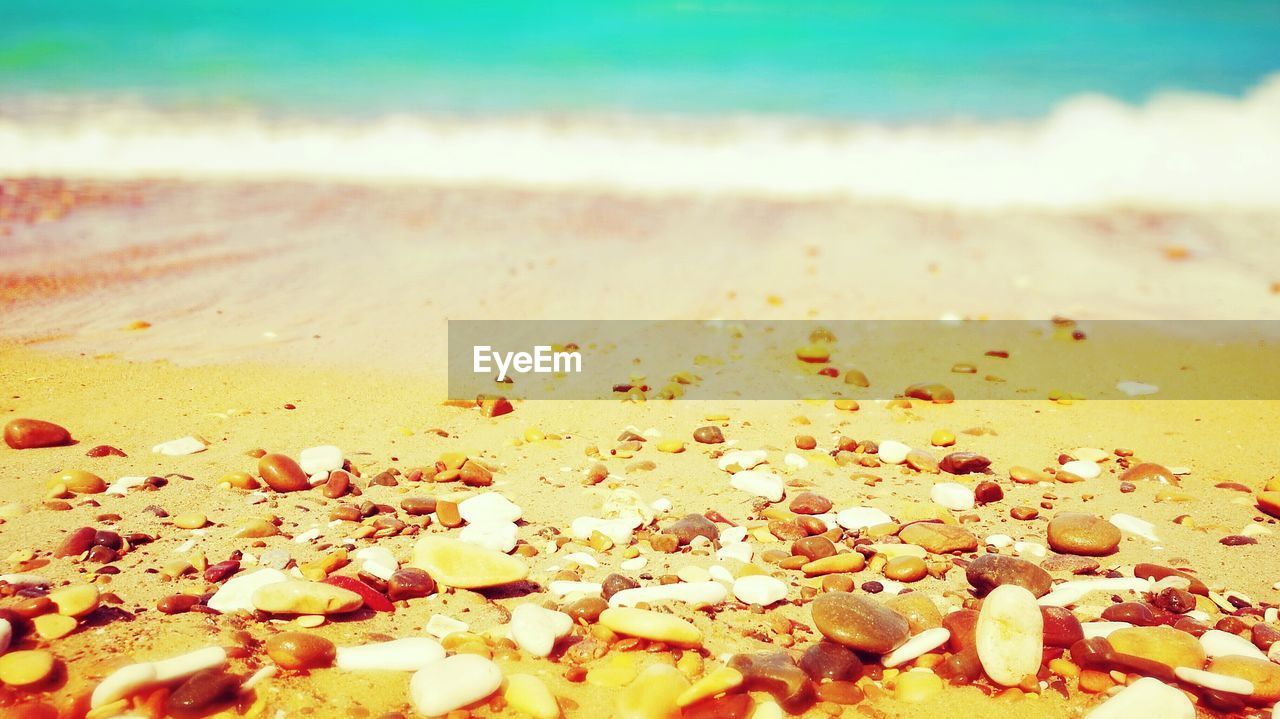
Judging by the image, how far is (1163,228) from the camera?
6.22m

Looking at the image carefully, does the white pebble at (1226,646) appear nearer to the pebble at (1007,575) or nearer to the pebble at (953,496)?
the pebble at (1007,575)

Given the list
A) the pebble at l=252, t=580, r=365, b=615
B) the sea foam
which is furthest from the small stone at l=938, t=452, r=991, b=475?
the sea foam

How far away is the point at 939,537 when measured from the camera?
2270 mm

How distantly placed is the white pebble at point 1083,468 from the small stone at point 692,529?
119 cm

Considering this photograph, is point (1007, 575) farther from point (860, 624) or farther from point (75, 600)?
point (75, 600)

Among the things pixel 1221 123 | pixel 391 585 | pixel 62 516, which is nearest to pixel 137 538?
pixel 62 516

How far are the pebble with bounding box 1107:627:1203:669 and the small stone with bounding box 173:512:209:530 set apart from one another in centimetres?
208

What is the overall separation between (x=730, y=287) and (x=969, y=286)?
1303 millimetres

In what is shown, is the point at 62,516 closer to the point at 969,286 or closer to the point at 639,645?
the point at 639,645

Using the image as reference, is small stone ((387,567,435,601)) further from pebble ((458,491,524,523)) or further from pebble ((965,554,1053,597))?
pebble ((965,554,1053,597))

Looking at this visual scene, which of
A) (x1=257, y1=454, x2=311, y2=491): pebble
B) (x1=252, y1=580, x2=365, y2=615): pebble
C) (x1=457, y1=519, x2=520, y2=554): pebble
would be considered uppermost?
(x1=257, y1=454, x2=311, y2=491): pebble

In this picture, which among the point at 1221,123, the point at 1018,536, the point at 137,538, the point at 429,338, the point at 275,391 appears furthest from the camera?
the point at 1221,123

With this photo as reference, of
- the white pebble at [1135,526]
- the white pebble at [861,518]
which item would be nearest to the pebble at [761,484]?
the white pebble at [861,518]

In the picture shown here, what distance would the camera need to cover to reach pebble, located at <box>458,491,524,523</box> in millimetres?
2379
